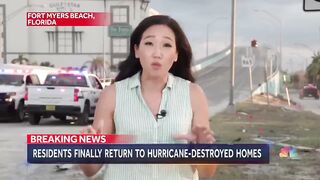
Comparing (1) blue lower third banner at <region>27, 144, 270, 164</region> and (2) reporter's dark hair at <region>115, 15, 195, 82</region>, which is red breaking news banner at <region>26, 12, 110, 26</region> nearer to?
(2) reporter's dark hair at <region>115, 15, 195, 82</region>

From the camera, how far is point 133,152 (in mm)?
2504

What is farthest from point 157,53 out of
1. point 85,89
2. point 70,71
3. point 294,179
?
point 70,71

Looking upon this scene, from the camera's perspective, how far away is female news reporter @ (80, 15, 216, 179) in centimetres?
247

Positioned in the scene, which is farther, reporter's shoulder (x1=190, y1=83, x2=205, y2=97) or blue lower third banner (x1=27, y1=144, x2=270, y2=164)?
reporter's shoulder (x1=190, y1=83, x2=205, y2=97)

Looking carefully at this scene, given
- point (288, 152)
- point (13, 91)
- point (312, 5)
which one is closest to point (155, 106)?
point (312, 5)

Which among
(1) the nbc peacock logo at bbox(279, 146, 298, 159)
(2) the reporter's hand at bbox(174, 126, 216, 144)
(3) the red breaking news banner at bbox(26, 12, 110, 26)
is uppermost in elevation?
(3) the red breaking news banner at bbox(26, 12, 110, 26)

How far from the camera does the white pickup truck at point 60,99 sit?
52.6 ft

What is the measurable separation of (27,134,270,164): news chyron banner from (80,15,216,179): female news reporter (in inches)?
1.1

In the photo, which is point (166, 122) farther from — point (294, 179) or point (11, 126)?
point (11, 126)

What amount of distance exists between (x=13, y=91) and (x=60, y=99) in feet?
9.94

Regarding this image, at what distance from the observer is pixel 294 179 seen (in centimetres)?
812

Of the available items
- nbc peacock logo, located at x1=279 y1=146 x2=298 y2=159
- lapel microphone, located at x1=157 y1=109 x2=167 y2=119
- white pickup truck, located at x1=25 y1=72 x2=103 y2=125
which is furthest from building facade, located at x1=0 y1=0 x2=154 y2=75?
white pickup truck, located at x1=25 y1=72 x2=103 y2=125

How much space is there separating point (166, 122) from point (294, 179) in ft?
19.8

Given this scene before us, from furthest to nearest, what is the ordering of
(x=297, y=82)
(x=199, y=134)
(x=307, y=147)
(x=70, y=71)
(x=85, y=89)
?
(x=297, y=82), (x=70, y=71), (x=85, y=89), (x=307, y=147), (x=199, y=134)
